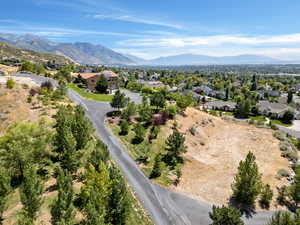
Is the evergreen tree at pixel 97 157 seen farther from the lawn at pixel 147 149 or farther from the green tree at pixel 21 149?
the lawn at pixel 147 149

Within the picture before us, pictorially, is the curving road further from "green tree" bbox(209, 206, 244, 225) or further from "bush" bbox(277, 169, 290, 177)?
Result: "bush" bbox(277, 169, 290, 177)

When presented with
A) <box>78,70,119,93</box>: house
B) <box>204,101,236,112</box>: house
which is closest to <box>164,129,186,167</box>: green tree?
<box>78,70,119,93</box>: house

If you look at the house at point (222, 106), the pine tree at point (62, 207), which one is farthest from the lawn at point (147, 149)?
the house at point (222, 106)

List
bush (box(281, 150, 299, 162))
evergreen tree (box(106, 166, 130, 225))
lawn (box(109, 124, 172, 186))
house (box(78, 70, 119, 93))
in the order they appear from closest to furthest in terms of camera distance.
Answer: evergreen tree (box(106, 166, 130, 225)) → lawn (box(109, 124, 172, 186)) → bush (box(281, 150, 299, 162)) → house (box(78, 70, 119, 93))

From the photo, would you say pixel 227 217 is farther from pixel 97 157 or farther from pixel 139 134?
pixel 139 134

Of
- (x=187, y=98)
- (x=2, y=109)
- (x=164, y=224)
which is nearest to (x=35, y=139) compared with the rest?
(x=164, y=224)

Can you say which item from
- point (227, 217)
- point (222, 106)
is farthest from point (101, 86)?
point (227, 217)
